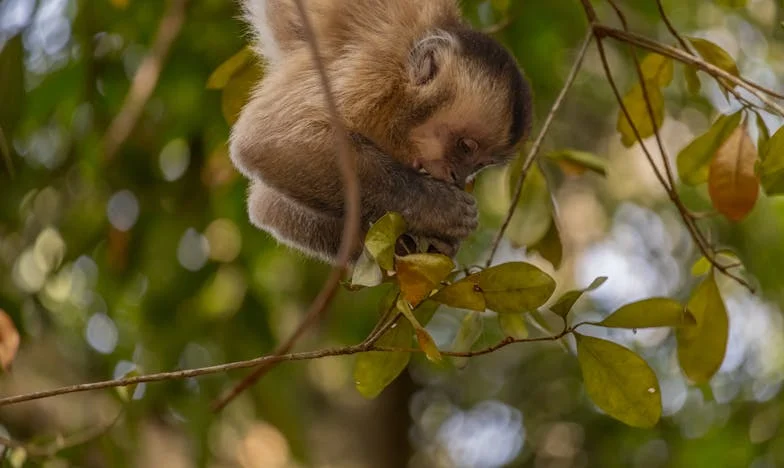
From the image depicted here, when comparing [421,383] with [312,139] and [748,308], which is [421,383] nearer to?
[748,308]

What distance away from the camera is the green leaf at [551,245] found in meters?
2.43

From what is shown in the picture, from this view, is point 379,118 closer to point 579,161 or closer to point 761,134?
point 579,161

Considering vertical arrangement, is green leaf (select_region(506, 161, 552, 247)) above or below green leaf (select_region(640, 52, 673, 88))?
below

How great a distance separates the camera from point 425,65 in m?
2.32

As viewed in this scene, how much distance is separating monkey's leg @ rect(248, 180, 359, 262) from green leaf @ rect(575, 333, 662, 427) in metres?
0.70

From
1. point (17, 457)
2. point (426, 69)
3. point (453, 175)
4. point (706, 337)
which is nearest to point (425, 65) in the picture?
point (426, 69)

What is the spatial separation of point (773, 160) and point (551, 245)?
62 centimetres

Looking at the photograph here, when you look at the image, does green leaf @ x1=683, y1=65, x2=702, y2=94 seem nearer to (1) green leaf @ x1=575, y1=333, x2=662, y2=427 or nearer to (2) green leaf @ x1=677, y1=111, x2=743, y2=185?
(2) green leaf @ x1=677, y1=111, x2=743, y2=185

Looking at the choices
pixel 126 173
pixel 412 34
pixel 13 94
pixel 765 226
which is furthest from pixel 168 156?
pixel 765 226

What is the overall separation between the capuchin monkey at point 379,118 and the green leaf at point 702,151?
1.20 feet

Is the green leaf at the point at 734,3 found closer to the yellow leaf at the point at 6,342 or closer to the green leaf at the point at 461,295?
the green leaf at the point at 461,295

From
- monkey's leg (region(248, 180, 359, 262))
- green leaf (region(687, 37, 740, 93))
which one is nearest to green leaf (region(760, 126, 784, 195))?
green leaf (region(687, 37, 740, 93))

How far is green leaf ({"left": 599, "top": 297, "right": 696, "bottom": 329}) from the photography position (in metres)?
1.83

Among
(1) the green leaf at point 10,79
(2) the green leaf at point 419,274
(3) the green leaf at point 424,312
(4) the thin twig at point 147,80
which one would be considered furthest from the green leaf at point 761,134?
(1) the green leaf at point 10,79
